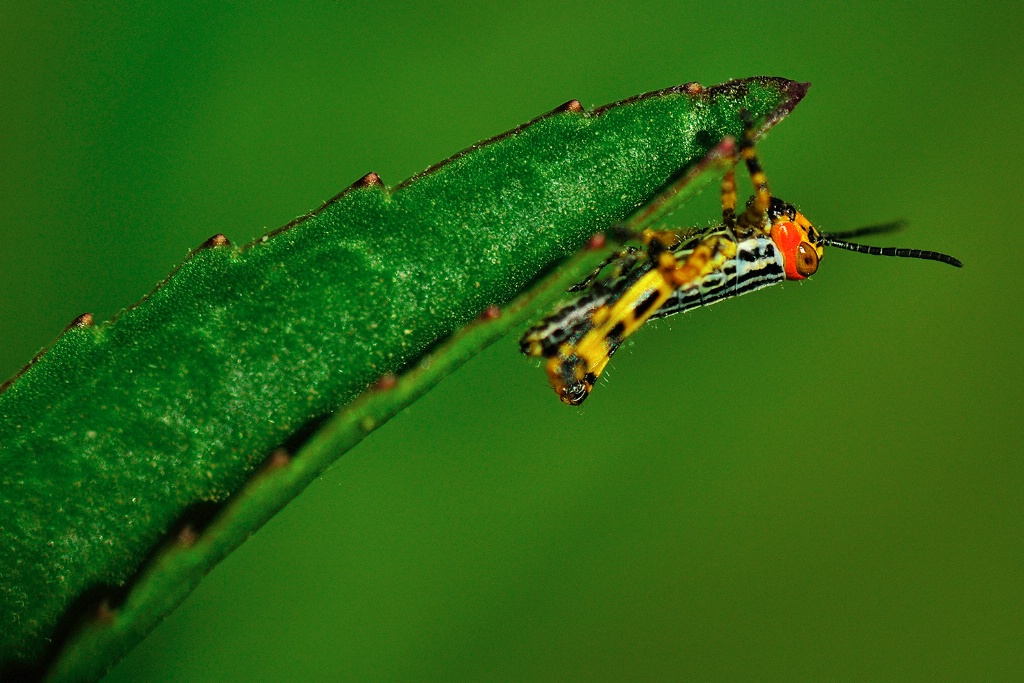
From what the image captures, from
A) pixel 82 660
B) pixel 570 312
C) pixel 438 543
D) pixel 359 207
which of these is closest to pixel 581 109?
pixel 359 207

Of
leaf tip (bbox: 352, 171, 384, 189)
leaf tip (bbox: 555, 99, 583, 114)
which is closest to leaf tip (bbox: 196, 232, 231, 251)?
leaf tip (bbox: 352, 171, 384, 189)

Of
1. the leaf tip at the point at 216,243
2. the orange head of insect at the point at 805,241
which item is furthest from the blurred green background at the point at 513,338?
the leaf tip at the point at 216,243

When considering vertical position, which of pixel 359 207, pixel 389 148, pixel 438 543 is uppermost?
pixel 389 148

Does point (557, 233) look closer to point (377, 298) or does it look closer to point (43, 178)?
point (377, 298)

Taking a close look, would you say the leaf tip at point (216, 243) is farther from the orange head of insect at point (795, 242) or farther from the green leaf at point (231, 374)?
the orange head of insect at point (795, 242)

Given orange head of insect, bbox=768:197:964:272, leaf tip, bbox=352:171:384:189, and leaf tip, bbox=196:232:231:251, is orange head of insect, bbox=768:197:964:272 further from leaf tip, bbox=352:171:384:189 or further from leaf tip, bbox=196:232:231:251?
leaf tip, bbox=196:232:231:251

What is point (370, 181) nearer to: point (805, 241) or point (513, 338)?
point (513, 338)
